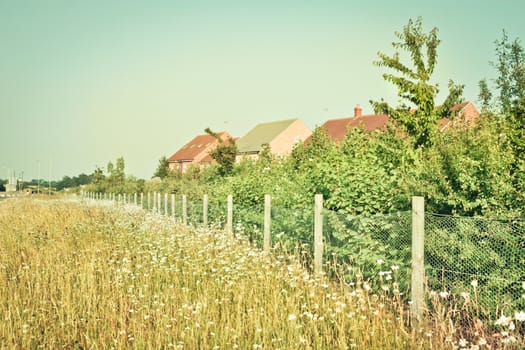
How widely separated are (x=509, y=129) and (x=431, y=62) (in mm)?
12262

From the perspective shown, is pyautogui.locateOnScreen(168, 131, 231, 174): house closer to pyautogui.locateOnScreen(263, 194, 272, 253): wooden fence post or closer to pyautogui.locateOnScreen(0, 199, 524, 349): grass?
pyautogui.locateOnScreen(263, 194, 272, 253): wooden fence post

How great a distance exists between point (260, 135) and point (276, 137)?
570 centimetres

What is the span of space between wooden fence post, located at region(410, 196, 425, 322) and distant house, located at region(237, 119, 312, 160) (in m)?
60.0

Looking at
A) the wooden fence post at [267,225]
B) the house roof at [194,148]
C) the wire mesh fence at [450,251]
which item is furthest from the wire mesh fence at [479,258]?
the house roof at [194,148]

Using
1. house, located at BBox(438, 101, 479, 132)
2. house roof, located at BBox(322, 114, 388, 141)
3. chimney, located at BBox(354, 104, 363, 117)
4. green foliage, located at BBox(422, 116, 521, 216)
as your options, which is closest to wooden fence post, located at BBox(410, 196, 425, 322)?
green foliage, located at BBox(422, 116, 521, 216)

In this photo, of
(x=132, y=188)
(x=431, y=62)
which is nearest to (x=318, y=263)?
(x=431, y=62)

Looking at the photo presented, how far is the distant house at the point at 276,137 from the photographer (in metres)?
68.4

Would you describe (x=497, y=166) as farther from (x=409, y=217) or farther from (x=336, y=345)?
(x=336, y=345)

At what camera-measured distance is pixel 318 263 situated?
8.05 metres

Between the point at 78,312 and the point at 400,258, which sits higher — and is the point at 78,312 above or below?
below

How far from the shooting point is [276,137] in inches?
2699

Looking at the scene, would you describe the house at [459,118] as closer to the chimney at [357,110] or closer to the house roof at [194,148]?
the chimney at [357,110]

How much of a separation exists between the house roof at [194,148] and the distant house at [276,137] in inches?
557

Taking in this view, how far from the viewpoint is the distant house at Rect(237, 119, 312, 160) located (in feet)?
224
